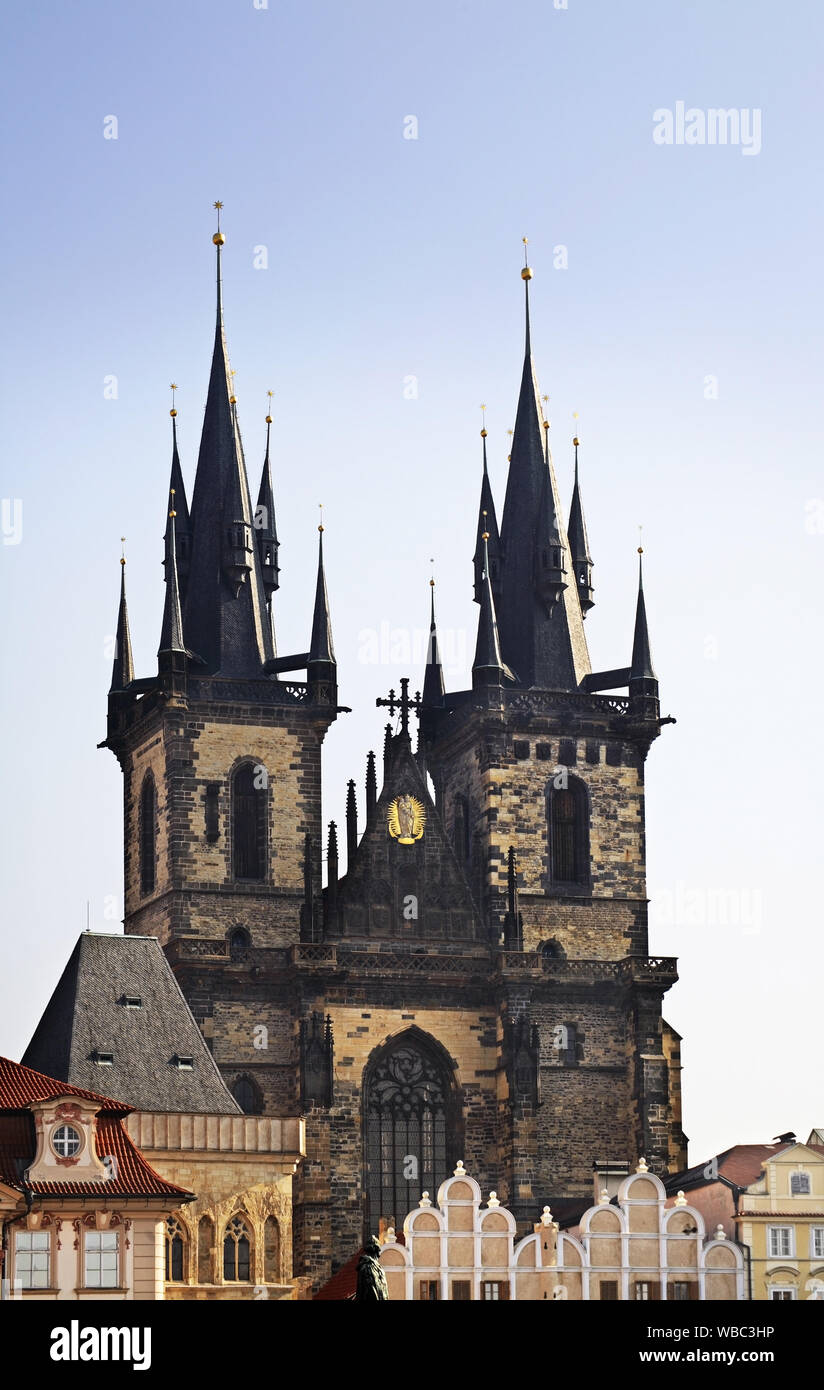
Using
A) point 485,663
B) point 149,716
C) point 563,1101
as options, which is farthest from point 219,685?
point 563,1101

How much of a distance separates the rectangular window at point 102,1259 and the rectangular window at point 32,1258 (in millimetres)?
810

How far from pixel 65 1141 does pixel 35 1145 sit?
1.90ft

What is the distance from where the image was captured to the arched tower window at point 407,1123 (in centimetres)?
7606

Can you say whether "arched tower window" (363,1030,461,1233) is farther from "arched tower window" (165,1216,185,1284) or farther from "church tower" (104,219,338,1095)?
"arched tower window" (165,1216,185,1284)

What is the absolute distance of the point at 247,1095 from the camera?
7419cm

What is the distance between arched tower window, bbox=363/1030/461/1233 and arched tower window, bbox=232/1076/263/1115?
3419 mm

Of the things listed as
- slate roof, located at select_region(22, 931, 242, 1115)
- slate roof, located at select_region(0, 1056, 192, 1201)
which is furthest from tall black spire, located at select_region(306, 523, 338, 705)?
slate roof, located at select_region(0, 1056, 192, 1201)

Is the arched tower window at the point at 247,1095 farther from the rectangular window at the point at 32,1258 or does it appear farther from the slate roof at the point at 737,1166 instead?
the rectangular window at the point at 32,1258

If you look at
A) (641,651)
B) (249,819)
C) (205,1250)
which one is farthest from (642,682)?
(205,1250)

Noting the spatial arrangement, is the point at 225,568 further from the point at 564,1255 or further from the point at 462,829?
the point at 564,1255

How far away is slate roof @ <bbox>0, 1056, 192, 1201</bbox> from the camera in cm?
5425

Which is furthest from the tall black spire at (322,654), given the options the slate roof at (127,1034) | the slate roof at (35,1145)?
the slate roof at (35,1145)

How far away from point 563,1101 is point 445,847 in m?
7.68
